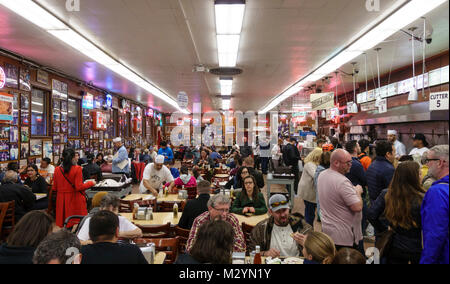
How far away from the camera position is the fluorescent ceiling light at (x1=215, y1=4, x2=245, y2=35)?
5062mm

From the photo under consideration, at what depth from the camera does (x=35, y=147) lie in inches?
368

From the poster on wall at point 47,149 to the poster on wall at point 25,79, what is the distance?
176cm

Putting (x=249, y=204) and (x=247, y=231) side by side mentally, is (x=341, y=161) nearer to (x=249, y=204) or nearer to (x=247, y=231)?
(x=247, y=231)

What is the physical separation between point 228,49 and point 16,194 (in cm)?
518

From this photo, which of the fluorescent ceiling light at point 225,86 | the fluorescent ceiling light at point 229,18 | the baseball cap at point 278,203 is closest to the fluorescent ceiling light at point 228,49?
the fluorescent ceiling light at point 229,18

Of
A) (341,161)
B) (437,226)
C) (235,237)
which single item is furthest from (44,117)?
(437,226)

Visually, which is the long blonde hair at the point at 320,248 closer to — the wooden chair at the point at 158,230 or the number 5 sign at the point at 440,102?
the number 5 sign at the point at 440,102

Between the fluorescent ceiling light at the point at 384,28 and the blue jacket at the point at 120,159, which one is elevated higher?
the fluorescent ceiling light at the point at 384,28

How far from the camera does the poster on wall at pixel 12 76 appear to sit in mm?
8014

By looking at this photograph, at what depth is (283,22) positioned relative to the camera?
6074 millimetres

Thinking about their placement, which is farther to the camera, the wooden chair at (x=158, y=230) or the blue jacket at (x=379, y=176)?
the blue jacket at (x=379, y=176)

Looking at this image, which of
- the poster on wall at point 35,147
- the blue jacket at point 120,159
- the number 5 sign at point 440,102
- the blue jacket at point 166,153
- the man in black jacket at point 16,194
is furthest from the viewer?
the blue jacket at point 166,153

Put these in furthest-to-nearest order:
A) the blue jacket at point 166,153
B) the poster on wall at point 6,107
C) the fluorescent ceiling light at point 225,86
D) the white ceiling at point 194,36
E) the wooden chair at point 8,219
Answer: the fluorescent ceiling light at point 225,86 < the blue jacket at point 166,153 < the poster on wall at point 6,107 < the wooden chair at point 8,219 < the white ceiling at point 194,36

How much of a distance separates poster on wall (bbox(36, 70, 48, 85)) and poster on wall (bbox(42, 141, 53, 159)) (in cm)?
176
